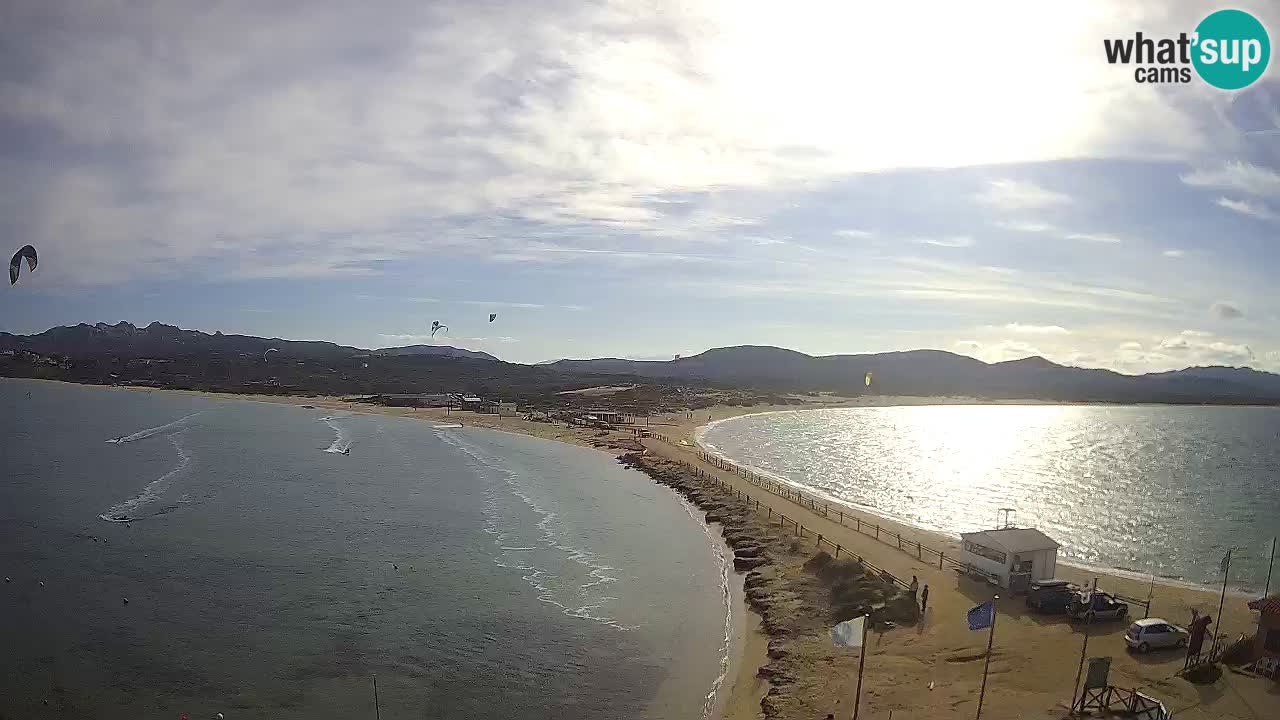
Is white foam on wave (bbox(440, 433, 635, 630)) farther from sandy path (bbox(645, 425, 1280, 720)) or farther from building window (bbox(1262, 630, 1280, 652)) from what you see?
building window (bbox(1262, 630, 1280, 652))

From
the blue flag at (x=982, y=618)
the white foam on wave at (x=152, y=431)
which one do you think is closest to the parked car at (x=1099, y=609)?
the blue flag at (x=982, y=618)

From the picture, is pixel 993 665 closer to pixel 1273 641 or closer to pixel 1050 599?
pixel 1050 599

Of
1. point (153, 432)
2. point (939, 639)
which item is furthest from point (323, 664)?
point (153, 432)

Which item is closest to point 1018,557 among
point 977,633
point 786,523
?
point 977,633

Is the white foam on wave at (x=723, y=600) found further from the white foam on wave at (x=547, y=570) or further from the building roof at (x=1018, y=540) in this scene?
the building roof at (x=1018, y=540)

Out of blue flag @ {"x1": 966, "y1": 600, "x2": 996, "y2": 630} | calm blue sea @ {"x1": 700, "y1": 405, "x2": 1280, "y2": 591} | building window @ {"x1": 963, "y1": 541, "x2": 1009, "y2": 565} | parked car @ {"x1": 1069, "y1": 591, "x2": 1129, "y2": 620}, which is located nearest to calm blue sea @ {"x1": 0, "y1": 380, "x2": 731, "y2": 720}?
blue flag @ {"x1": 966, "y1": 600, "x2": 996, "y2": 630}

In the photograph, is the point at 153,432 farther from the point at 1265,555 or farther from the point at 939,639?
the point at 1265,555

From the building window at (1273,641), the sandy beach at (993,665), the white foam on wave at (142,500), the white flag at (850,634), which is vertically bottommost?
the white foam on wave at (142,500)
